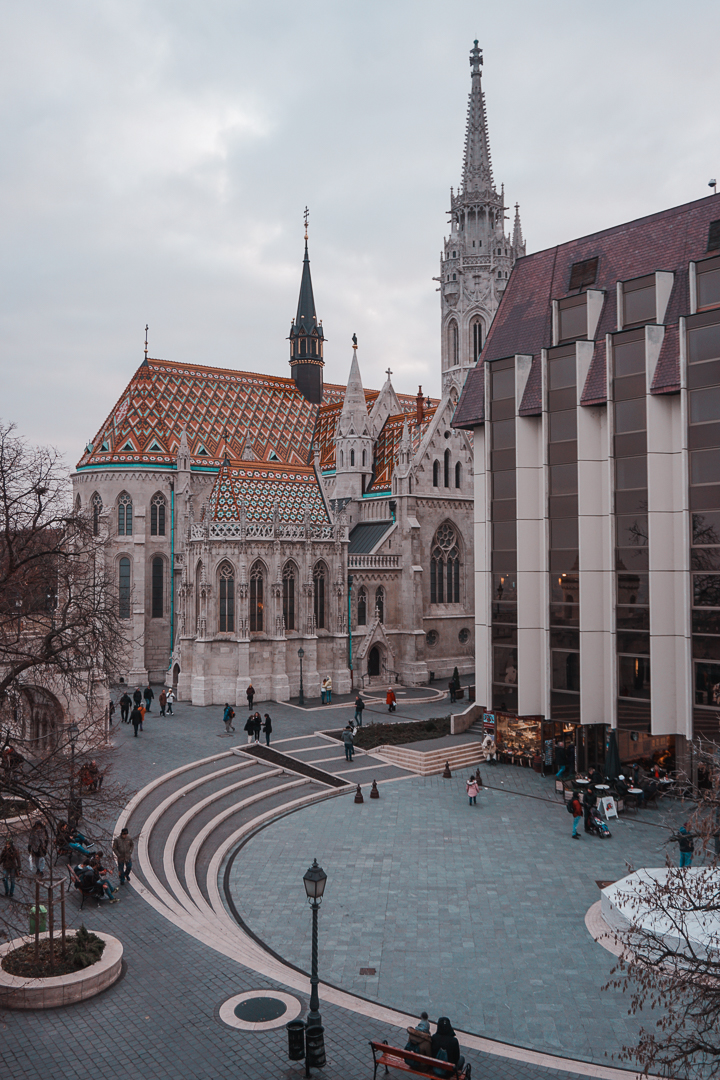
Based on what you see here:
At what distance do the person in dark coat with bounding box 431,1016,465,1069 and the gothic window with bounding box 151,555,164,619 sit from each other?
39230 mm

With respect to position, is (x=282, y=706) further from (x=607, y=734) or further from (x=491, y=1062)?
(x=491, y=1062)

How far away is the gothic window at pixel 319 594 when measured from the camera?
142ft

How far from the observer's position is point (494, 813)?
24031 mm

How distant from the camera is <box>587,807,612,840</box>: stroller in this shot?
21609 millimetres

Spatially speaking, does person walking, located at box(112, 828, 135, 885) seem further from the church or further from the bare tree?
the church

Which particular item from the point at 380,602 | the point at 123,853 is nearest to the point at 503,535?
the point at 380,602

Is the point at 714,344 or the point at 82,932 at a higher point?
the point at 714,344

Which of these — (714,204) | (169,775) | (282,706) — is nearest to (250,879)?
(169,775)

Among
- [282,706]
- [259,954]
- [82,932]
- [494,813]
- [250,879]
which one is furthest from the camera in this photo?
[282,706]

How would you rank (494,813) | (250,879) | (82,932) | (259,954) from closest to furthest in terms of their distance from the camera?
1. (82,932)
2. (259,954)
3. (250,879)
4. (494,813)

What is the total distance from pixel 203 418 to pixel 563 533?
30.8 m

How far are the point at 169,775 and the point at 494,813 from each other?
10.3 m

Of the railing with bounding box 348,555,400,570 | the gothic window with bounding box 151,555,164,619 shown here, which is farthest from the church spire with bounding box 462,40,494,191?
the gothic window with bounding box 151,555,164,619

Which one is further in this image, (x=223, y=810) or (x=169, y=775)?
(x=169, y=775)
